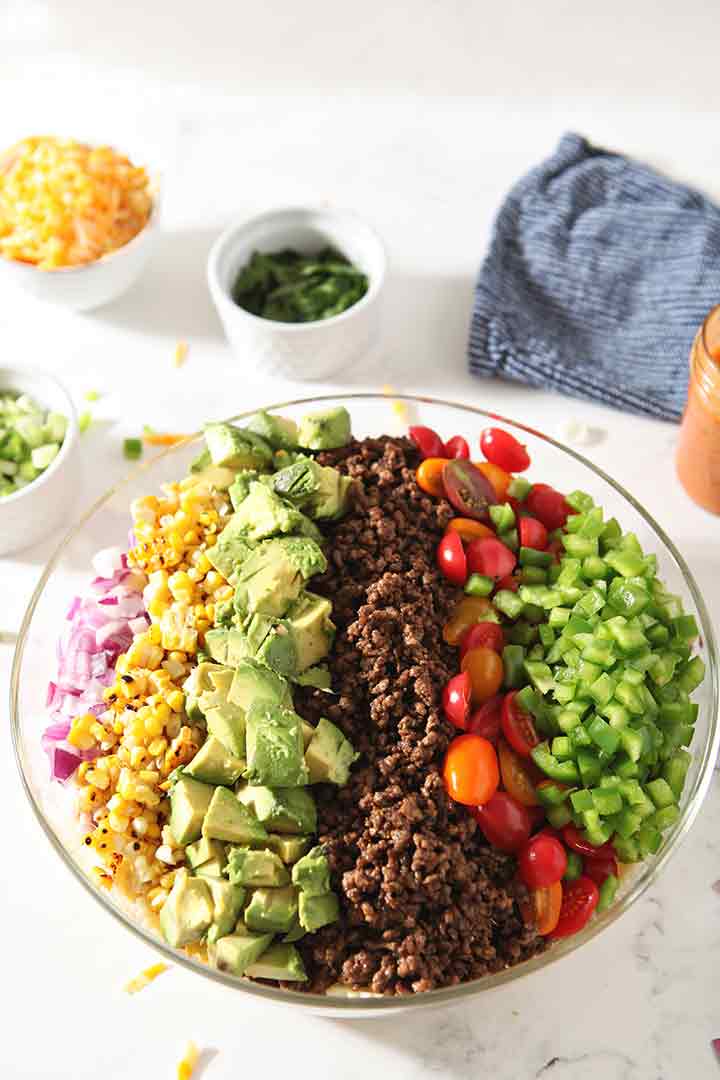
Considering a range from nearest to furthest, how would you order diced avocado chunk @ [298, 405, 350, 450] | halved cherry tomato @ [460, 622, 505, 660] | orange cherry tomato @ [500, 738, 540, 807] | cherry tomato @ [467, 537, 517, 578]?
orange cherry tomato @ [500, 738, 540, 807] < halved cherry tomato @ [460, 622, 505, 660] < cherry tomato @ [467, 537, 517, 578] < diced avocado chunk @ [298, 405, 350, 450]

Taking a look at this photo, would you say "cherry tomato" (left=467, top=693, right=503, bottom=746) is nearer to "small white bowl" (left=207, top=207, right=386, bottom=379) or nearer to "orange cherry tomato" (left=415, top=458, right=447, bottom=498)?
"orange cherry tomato" (left=415, top=458, right=447, bottom=498)

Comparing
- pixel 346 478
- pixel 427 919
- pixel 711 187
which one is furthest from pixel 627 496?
pixel 711 187

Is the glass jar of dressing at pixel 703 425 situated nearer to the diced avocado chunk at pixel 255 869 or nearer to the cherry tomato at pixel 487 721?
the cherry tomato at pixel 487 721

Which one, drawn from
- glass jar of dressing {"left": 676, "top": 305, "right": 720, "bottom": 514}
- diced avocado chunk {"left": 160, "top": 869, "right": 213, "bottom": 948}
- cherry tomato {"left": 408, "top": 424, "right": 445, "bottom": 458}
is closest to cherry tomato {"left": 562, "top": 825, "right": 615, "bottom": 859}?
diced avocado chunk {"left": 160, "top": 869, "right": 213, "bottom": 948}

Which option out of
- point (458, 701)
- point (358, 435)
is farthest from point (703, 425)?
point (458, 701)

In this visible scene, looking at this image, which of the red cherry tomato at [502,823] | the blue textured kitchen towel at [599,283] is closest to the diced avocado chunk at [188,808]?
the red cherry tomato at [502,823]

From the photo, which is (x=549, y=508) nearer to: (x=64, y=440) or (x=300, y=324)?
(x=300, y=324)
